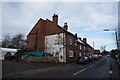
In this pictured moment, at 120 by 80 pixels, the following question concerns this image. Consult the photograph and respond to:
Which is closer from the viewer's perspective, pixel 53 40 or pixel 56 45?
pixel 56 45

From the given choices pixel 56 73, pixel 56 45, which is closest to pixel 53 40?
pixel 56 45

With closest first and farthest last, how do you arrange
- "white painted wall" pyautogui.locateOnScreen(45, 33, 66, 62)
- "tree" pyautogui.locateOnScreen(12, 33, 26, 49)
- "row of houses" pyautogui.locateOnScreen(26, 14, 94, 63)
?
"white painted wall" pyautogui.locateOnScreen(45, 33, 66, 62)
"row of houses" pyautogui.locateOnScreen(26, 14, 94, 63)
"tree" pyautogui.locateOnScreen(12, 33, 26, 49)

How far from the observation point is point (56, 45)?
127 feet

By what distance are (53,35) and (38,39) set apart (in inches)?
184

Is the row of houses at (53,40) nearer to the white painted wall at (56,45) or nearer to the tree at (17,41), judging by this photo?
the white painted wall at (56,45)

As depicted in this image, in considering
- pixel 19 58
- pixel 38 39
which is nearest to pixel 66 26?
pixel 38 39

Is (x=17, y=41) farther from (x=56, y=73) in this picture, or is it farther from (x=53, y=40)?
(x=56, y=73)

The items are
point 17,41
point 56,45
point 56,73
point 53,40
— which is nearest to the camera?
point 56,73

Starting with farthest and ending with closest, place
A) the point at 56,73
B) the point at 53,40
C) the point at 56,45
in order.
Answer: the point at 53,40 < the point at 56,45 < the point at 56,73

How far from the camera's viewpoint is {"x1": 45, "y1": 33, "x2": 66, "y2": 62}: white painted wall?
37375mm

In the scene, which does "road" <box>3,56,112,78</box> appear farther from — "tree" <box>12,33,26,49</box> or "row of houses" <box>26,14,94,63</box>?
"tree" <box>12,33,26,49</box>

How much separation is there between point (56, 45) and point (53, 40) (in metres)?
1.50

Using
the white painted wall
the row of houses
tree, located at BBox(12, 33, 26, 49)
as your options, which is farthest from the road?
tree, located at BBox(12, 33, 26, 49)

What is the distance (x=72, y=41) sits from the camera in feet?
140
